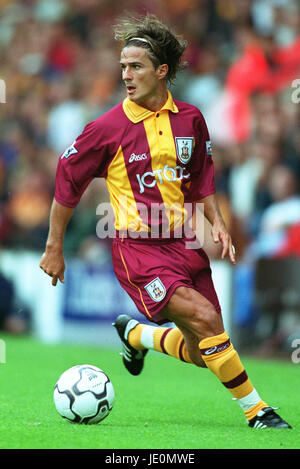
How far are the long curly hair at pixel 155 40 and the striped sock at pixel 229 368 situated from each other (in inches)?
72.1

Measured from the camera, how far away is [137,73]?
5758 millimetres

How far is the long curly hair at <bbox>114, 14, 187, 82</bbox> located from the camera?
5.82m

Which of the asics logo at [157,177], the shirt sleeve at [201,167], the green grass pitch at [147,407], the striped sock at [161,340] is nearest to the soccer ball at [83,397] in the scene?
the green grass pitch at [147,407]

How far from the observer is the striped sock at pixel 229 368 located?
546 centimetres

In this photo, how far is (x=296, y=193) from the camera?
10461mm

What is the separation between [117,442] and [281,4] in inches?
357

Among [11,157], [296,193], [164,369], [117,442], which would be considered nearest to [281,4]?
[296,193]

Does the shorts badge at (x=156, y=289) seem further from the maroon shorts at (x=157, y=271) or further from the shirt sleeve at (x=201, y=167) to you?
the shirt sleeve at (x=201, y=167)

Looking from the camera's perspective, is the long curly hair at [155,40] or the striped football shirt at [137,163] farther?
the long curly hair at [155,40]

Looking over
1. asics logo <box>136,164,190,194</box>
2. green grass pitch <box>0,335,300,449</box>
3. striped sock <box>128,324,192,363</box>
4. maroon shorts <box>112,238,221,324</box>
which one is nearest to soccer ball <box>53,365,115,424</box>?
green grass pitch <box>0,335,300,449</box>

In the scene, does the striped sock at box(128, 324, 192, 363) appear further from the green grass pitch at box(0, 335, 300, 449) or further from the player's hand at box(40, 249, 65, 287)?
the player's hand at box(40, 249, 65, 287)

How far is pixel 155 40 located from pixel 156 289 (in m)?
1.63

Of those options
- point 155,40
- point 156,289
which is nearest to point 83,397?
point 156,289

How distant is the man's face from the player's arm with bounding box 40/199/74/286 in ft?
2.82
